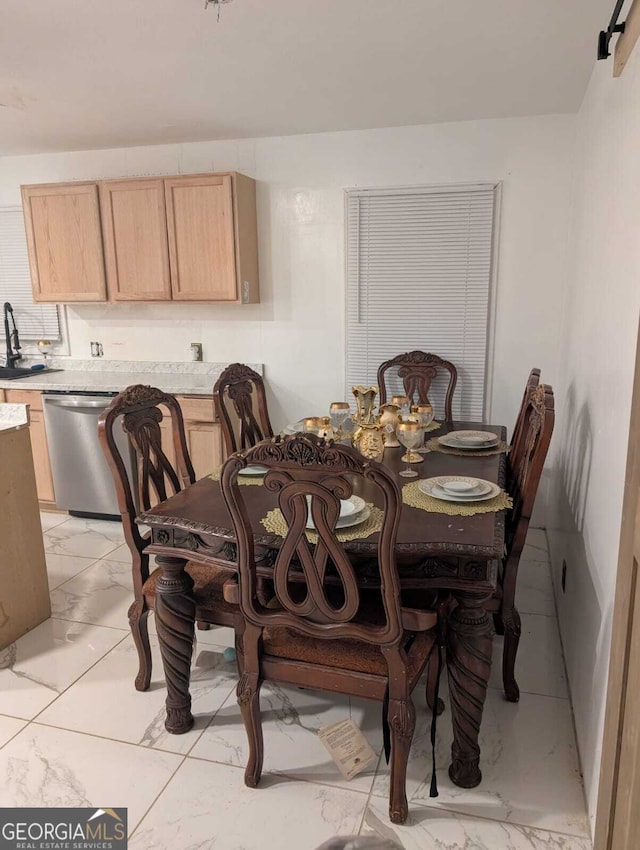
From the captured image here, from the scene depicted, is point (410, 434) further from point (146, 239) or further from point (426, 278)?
point (146, 239)

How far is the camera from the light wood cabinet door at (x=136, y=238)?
12.5ft

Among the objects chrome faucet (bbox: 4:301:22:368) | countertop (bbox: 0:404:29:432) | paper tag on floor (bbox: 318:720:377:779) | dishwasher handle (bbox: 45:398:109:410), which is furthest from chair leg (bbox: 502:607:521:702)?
chrome faucet (bbox: 4:301:22:368)

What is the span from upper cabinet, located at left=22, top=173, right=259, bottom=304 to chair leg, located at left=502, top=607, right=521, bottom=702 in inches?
98.7

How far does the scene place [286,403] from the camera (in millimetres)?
4133

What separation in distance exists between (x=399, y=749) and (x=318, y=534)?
0.68 meters

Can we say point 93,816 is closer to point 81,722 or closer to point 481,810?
point 81,722

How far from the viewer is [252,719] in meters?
1.80

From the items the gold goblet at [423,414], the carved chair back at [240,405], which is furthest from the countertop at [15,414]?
the gold goblet at [423,414]

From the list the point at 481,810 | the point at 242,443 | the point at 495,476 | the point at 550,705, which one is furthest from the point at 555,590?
the point at 242,443

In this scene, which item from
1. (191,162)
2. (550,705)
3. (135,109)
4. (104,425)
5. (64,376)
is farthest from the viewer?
(64,376)

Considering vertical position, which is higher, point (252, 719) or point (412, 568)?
point (412, 568)

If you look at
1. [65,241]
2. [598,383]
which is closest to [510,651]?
[598,383]

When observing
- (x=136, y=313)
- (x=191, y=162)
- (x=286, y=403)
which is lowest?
(x=286, y=403)

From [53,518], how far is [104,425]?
2.45 meters
